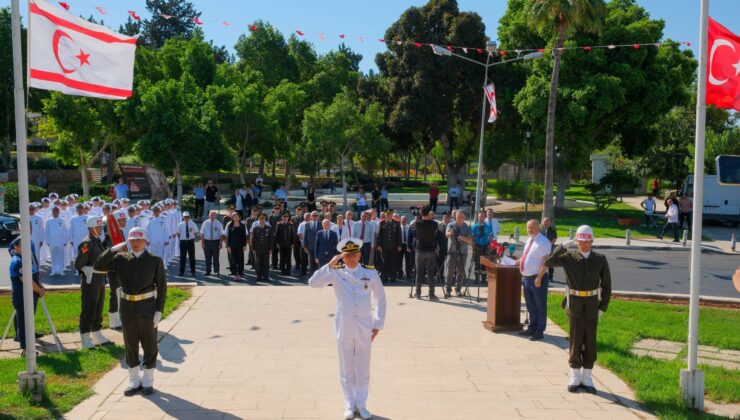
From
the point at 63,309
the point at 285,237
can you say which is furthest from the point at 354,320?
the point at 285,237

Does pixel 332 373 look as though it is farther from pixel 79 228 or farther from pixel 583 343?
pixel 79 228

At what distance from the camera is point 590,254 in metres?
7.70

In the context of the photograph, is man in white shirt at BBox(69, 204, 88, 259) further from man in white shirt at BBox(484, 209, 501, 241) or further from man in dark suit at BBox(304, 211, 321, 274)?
man in white shirt at BBox(484, 209, 501, 241)

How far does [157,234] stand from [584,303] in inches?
469

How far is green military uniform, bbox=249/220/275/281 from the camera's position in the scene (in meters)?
15.4

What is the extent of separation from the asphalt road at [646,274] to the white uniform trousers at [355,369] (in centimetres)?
900

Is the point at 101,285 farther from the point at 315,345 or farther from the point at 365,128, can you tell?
the point at 365,128

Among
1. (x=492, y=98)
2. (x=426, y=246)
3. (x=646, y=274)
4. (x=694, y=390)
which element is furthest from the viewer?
(x=492, y=98)

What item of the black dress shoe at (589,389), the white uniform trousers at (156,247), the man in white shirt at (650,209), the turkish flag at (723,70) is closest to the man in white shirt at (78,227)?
the white uniform trousers at (156,247)

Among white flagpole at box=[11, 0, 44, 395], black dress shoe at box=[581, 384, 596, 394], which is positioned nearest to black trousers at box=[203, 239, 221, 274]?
white flagpole at box=[11, 0, 44, 395]

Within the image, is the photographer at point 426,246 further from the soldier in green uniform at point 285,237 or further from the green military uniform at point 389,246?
the soldier in green uniform at point 285,237

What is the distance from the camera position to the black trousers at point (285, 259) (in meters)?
16.7

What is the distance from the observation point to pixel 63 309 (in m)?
11.6

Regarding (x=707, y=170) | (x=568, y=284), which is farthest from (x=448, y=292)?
(x=707, y=170)
